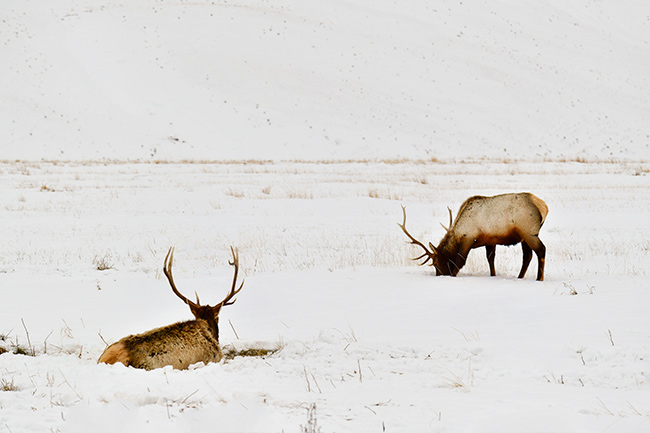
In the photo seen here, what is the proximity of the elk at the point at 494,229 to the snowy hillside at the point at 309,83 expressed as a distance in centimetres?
3964

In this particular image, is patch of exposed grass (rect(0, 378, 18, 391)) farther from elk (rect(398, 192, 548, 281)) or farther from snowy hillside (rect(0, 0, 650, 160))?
snowy hillside (rect(0, 0, 650, 160))

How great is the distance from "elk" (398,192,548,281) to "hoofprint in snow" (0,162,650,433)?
1.10 ft

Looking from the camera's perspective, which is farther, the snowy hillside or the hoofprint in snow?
the snowy hillside

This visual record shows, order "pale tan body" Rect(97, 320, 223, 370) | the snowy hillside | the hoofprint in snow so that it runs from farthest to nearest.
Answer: the snowy hillside, "pale tan body" Rect(97, 320, 223, 370), the hoofprint in snow

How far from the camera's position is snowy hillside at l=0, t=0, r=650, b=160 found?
50.6 m

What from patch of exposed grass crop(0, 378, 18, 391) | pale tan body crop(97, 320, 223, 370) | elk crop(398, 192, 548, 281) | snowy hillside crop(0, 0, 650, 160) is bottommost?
patch of exposed grass crop(0, 378, 18, 391)

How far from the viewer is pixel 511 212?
8.20 m

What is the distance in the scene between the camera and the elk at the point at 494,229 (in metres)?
8.13

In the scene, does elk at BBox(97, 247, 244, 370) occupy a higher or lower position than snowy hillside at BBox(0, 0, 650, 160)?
lower

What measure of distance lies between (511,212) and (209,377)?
5172 millimetres

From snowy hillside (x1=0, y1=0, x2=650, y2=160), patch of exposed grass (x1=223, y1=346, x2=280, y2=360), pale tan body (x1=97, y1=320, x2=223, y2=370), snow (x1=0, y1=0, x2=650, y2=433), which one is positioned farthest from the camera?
snowy hillside (x1=0, y1=0, x2=650, y2=160)

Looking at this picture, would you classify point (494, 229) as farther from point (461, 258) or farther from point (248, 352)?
point (248, 352)

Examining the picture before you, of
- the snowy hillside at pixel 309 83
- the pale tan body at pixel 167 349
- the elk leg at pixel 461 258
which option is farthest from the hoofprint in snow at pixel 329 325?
the snowy hillside at pixel 309 83

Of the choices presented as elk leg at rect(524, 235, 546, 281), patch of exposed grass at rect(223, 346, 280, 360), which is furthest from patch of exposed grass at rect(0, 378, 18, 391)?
elk leg at rect(524, 235, 546, 281)
